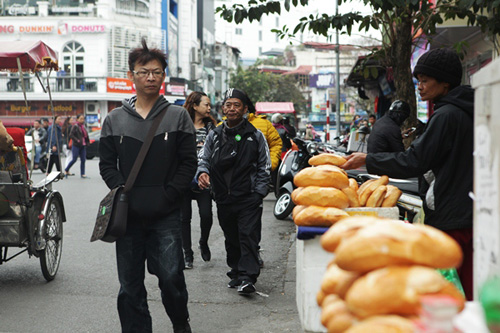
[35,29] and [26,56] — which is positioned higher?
[35,29]

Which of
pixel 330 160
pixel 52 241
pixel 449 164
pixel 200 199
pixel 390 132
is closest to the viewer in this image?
pixel 449 164

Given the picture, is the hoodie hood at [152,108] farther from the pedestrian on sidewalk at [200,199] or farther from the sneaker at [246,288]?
the pedestrian on sidewalk at [200,199]

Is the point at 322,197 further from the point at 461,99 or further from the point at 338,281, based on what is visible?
the point at 338,281

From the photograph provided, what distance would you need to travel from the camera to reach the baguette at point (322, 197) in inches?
137

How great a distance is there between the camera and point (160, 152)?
4.39 metres

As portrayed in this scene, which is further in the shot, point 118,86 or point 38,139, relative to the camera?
point 118,86

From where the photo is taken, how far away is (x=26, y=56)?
7.93m

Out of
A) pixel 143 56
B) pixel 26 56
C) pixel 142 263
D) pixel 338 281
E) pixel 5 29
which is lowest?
pixel 142 263

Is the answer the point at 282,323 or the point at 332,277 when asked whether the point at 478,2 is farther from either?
the point at 332,277

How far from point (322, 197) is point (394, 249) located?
1.55 metres

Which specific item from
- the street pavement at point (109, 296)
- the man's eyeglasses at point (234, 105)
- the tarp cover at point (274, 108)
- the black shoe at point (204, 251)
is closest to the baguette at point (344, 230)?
the street pavement at point (109, 296)

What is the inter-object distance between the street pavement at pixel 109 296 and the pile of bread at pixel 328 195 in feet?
5.33

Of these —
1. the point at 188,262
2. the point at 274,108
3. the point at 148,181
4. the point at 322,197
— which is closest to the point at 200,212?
the point at 188,262

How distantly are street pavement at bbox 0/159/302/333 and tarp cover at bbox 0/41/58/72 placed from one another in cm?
228
